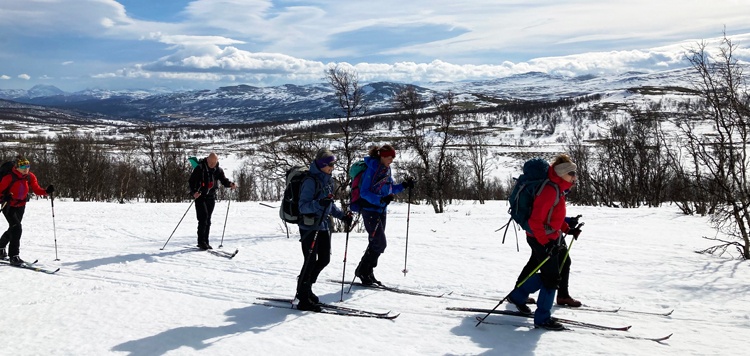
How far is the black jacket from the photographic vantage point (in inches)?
382

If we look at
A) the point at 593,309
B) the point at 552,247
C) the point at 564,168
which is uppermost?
the point at 564,168

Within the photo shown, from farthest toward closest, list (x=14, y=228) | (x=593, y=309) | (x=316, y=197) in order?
(x=14, y=228) < (x=593, y=309) < (x=316, y=197)

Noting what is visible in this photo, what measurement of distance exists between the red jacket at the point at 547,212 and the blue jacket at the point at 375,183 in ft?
7.47

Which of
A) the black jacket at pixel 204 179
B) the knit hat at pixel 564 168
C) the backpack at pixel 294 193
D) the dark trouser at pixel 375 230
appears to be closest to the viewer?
the knit hat at pixel 564 168

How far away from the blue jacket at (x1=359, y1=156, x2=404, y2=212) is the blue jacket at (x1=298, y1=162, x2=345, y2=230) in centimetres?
90

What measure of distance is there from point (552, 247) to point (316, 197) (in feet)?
8.96

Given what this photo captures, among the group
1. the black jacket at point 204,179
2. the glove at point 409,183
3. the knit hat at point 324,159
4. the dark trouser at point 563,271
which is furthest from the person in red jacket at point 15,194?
the dark trouser at point 563,271

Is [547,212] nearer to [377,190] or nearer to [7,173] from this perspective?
[377,190]

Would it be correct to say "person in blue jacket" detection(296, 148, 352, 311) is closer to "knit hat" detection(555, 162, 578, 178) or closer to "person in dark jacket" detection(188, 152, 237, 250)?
"knit hat" detection(555, 162, 578, 178)

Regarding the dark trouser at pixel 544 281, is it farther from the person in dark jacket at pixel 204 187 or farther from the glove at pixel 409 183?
the person in dark jacket at pixel 204 187

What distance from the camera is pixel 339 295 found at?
6797mm

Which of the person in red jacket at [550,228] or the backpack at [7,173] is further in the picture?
the backpack at [7,173]

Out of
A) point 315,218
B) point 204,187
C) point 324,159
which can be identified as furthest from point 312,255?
point 204,187

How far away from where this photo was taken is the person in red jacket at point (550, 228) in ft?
16.0
